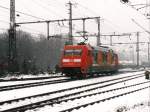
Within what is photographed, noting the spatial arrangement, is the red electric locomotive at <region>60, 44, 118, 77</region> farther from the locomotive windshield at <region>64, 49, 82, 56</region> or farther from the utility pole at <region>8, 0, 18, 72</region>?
the utility pole at <region>8, 0, 18, 72</region>

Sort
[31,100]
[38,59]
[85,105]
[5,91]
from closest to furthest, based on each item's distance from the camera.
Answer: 1. [85,105]
2. [31,100]
3. [5,91]
4. [38,59]

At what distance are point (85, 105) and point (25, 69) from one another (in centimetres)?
2722

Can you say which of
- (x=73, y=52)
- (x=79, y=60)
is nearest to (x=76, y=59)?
(x=79, y=60)

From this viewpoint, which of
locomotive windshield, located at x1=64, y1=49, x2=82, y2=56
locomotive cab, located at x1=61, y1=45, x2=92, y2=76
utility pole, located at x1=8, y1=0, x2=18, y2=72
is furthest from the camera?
utility pole, located at x1=8, y1=0, x2=18, y2=72

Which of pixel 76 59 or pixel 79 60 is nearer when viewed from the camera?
pixel 79 60

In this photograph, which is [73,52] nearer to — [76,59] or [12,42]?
[76,59]

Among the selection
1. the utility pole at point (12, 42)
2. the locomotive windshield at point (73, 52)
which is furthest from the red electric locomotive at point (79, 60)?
the utility pole at point (12, 42)

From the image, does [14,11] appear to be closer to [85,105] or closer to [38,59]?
[85,105]

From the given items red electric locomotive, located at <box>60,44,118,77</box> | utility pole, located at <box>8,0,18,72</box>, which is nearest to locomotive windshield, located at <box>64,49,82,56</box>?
red electric locomotive, located at <box>60,44,118,77</box>

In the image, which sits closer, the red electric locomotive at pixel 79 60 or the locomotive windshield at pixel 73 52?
the red electric locomotive at pixel 79 60

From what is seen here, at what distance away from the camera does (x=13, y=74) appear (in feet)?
115

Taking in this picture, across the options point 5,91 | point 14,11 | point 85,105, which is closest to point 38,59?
point 14,11

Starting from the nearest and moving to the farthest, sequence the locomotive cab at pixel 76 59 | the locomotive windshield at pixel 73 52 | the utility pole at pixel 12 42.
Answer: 1. the locomotive cab at pixel 76 59
2. the locomotive windshield at pixel 73 52
3. the utility pole at pixel 12 42

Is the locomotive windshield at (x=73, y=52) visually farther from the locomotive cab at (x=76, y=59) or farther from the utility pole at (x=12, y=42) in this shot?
the utility pole at (x=12, y=42)
